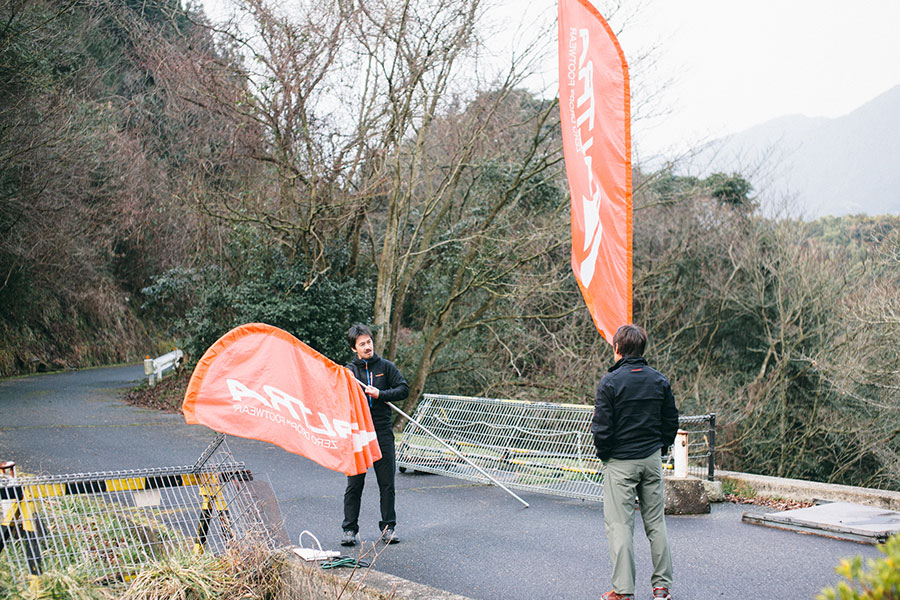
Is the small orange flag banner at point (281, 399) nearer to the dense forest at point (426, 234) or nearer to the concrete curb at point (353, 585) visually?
the concrete curb at point (353, 585)

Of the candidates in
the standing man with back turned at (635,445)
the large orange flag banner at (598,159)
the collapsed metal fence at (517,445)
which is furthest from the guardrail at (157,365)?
the standing man with back turned at (635,445)

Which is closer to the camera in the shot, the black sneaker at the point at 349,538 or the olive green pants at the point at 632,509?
the olive green pants at the point at 632,509

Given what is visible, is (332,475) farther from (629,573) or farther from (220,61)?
(220,61)

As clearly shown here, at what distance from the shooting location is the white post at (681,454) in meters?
8.31

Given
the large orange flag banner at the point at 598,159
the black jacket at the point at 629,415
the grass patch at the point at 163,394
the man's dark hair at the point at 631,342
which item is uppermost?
the large orange flag banner at the point at 598,159

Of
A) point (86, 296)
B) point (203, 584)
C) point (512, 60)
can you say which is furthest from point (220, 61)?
point (86, 296)

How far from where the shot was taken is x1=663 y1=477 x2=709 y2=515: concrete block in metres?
8.29

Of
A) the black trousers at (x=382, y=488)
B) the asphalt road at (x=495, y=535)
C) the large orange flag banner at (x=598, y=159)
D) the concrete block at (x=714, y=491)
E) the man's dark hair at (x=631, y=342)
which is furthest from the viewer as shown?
the concrete block at (x=714, y=491)

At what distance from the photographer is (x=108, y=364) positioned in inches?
1182

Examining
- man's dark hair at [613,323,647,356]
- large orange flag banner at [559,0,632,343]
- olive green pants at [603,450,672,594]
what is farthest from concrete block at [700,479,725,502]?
man's dark hair at [613,323,647,356]

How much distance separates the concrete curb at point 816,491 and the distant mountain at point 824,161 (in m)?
8.95

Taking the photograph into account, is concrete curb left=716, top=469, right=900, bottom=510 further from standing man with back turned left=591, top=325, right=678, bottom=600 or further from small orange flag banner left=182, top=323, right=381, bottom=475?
small orange flag banner left=182, top=323, right=381, bottom=475

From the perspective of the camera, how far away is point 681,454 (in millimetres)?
8391

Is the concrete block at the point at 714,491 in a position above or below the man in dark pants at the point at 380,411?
below
